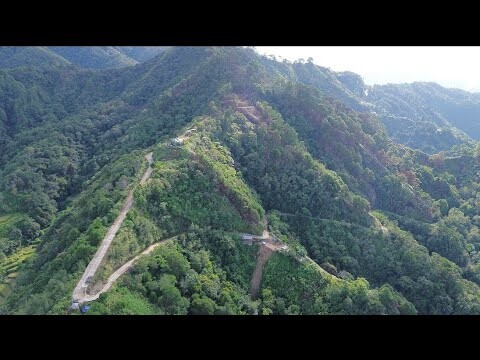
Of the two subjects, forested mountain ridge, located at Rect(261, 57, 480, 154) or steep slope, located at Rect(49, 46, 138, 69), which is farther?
steep slope, located at Rect(49, 46, 138, 69)

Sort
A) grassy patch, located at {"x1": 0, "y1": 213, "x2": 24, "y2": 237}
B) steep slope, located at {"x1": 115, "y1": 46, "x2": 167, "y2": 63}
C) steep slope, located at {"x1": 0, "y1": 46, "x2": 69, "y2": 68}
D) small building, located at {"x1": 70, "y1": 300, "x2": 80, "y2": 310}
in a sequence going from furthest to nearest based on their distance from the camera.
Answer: steep slope, located at {"x1": 115, "y1": 46, "x2": 167, "y2": 63}, steep slope, located at {"x1": 0, "y1": 46, "x2": 69, "y2": 68}, grassy patch, located at {"x1": 0, "y1": 213, "x2": 24, "y2": 237}, small building, located at {"x1": 70, "y1": 300, "x2": 80, "y2": 310}

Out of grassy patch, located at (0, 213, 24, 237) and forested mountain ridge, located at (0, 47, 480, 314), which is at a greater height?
forested mountain ridge, located at (0, 47, 480, 314)

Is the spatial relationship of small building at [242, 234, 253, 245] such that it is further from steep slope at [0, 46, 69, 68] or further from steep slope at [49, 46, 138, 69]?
steep slope at [49, 46, 138, 69]

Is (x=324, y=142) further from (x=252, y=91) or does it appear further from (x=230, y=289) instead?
(x=230, y=289)

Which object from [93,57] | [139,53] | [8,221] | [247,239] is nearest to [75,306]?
[247,239]

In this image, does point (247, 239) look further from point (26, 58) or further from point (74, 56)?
point (74, 56)

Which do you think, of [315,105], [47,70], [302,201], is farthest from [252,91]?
[47,70]

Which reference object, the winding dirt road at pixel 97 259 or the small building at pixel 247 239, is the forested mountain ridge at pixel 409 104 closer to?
the small building at pixel 247 239

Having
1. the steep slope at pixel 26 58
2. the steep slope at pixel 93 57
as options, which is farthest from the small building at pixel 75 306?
the steep slope at pixel 93 57

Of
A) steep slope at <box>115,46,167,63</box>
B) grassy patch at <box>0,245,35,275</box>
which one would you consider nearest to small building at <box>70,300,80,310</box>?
grassy patch at <box>0,245,35,275</box>
